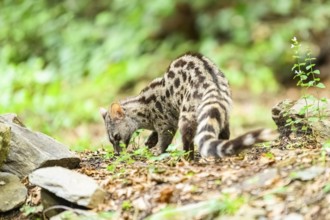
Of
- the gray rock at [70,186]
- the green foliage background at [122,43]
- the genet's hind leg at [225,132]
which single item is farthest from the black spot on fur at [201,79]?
the green foliage background at [122,43]

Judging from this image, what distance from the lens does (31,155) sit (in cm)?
724

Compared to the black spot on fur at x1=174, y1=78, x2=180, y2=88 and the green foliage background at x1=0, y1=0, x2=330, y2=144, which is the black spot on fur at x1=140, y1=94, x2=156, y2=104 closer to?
the black spot on fur at x1=174, y1=78, x2=180, y2=88

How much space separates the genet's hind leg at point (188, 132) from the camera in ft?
24.2

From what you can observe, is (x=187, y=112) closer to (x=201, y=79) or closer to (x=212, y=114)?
(x=201, y=79)

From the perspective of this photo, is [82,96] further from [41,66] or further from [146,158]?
[146,158]

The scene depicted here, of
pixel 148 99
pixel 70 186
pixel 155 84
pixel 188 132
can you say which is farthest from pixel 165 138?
pixel 70 186

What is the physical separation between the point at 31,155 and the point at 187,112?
1.72 metres

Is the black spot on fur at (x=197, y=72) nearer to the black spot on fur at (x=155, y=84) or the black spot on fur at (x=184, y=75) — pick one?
the black spot on fur at (x=184, y=75)

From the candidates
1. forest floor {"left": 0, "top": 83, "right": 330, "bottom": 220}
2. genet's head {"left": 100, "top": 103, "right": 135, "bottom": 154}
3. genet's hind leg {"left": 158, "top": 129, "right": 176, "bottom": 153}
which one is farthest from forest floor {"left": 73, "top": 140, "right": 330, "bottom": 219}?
genet's head {"left": 100, "top": 103, "right": 135, "bottom": 154}

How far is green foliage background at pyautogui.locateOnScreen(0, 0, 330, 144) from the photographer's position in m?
17.9

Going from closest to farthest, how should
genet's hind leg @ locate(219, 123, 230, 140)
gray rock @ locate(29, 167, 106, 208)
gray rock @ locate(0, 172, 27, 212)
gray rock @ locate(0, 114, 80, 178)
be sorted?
gray rock @ locate(29, 167, 106, 208) < gray rock @ locate(0, 172, 27, 212) < gray rock @ locate(0, 114, 80, 178) < genet's hind leg @ locate(219, 123, 230, 140)

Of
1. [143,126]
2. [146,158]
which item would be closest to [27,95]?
[143,126]

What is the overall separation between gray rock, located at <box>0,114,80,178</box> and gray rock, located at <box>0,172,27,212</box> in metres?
0.22

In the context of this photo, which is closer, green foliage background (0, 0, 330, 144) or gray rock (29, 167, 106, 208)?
gray rock (29, 167, 106, 208)
